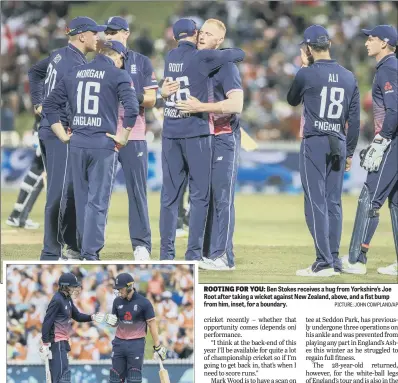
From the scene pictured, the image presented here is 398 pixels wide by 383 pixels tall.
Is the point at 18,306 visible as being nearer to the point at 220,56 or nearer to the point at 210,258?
the point at 210,258

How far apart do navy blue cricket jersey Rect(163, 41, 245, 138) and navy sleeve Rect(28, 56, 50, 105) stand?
1.36 m

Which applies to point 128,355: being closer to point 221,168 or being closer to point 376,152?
point 221,168

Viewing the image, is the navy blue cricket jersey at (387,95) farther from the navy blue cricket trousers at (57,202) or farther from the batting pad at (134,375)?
the batting pad at (134,375)

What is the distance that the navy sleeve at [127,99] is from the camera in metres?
8.52

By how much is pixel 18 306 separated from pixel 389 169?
3.73 meters

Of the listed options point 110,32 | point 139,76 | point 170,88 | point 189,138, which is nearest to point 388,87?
point 189,138

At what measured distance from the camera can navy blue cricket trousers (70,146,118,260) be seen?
340 inches

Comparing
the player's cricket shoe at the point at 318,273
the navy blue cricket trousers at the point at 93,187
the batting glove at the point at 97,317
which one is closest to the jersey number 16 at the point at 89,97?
the navy blue cricket trousers at the point at 93,187

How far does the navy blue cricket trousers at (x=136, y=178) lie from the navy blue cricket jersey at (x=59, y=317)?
1197 millimetres

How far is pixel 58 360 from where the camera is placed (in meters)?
8.37

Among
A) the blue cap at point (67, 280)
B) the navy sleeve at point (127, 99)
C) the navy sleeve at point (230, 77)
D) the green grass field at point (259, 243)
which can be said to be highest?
the navy sleeve at point (230, 77)

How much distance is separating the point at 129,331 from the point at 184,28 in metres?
2.77

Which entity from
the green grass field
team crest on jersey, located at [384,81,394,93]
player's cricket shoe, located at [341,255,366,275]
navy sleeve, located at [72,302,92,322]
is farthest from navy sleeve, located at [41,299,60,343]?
team crest on jersey, located at [384,81,394,93]

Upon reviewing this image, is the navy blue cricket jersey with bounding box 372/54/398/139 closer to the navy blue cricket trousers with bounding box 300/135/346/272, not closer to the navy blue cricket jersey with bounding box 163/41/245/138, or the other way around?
the navy blue cricket trousers with bounding box 300/135/346/272
